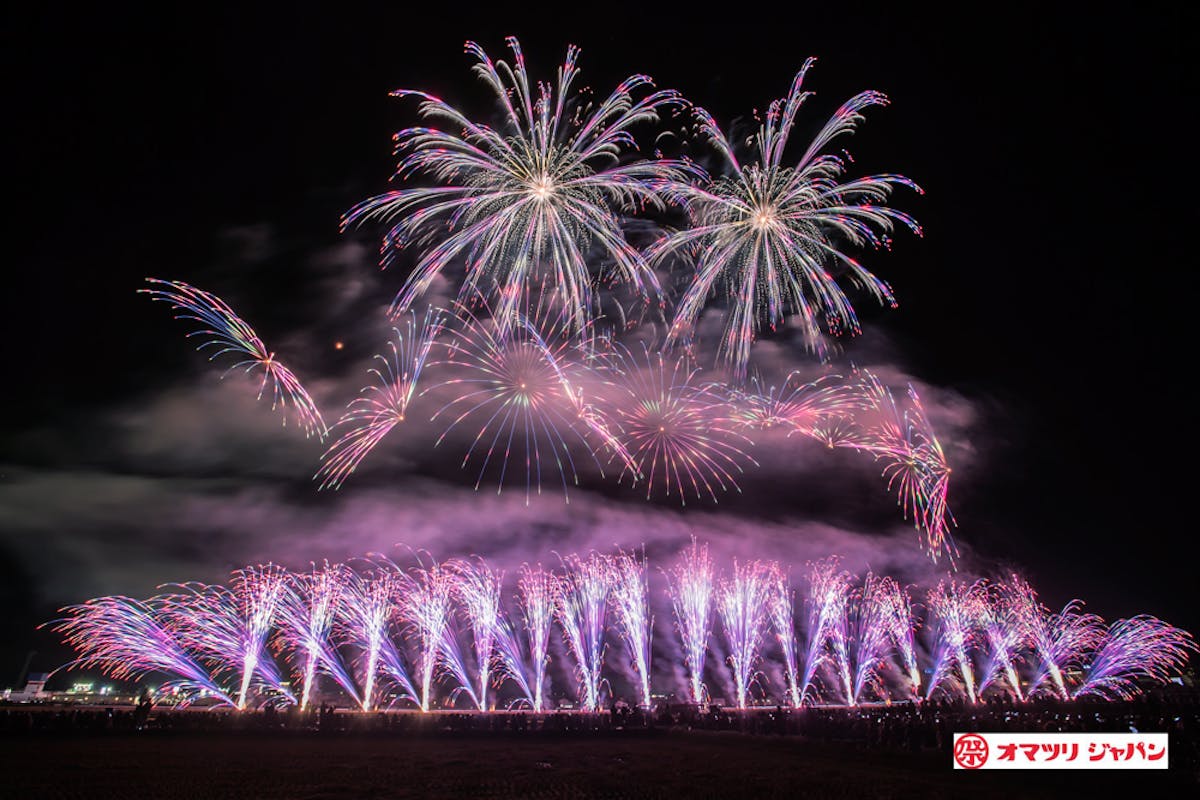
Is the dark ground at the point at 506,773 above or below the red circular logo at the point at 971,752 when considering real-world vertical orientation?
below

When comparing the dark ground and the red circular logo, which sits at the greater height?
the red circular logo

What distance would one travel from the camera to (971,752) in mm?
16672

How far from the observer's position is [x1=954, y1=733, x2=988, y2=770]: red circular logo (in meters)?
16.5

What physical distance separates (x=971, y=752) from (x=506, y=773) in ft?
41.2

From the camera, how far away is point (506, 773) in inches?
661

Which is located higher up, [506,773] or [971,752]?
[971,752]

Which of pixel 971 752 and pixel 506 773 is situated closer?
pixel 971 752

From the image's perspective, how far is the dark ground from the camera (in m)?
14.2

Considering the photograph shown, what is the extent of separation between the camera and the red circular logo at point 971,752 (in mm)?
16547

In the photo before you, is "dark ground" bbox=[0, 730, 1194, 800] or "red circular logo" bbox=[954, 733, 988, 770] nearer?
"dark ground" bbox=[0, 730, 1194, 800]

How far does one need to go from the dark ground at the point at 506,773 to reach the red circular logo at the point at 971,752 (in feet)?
1.04

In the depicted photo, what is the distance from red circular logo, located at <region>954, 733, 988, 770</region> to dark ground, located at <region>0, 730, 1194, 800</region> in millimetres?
319

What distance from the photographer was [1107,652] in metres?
51.2

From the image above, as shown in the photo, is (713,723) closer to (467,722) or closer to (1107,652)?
(467,722)
